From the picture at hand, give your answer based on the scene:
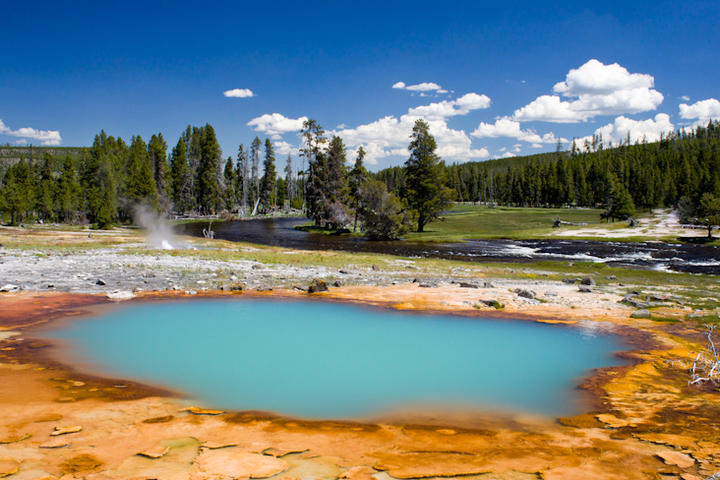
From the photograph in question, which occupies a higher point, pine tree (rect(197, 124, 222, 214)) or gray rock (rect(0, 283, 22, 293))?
pine tree (rect(197, 124, 222, 214))

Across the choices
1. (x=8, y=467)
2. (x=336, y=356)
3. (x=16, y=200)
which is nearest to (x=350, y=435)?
(x=8, y=467)

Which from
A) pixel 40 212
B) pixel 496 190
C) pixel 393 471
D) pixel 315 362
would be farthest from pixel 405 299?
pixel 496 190

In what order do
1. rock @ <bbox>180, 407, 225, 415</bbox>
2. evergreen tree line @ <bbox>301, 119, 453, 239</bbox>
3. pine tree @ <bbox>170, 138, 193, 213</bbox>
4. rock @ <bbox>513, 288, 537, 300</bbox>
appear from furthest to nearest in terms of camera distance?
1. pine tree @ <bbox>170, 138, 193, 213</bbox>
2. evergreen tree line @ <bbox>301, 119, 453, 239</bbox>
3. rock @ <bbox>513, 288, 537, 300</bbox>
4. rock @ <bbox>180, 407, 225, 415</bbox>

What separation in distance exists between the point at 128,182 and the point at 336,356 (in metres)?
77.0

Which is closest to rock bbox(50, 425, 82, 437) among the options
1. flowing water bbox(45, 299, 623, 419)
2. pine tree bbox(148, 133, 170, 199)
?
flowing water bbox(45, 299, 623, 419)

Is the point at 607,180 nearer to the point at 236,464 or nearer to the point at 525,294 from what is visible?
the point at 525,294

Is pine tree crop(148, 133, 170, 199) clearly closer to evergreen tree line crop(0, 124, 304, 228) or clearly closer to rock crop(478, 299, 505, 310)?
evergreen tree line crop(0, 124, 304, 228)

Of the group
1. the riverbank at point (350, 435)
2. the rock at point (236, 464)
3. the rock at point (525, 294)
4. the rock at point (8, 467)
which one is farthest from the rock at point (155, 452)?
the rock at point (525, 294)

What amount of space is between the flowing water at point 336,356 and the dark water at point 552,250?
23.9 metres

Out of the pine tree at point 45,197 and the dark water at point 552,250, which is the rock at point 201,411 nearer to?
the dark water at point 552,250

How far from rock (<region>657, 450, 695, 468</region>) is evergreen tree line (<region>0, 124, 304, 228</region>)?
213 ft

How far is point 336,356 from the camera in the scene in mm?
11312

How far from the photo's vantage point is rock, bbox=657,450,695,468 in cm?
545

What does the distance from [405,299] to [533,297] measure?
4.94 metres
